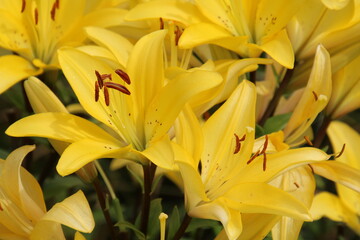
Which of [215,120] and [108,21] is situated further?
[108,21]

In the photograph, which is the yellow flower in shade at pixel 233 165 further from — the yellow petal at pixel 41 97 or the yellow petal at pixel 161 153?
the yellow petal at pixel 41 97

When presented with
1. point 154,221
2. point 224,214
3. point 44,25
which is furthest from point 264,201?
point 44,25

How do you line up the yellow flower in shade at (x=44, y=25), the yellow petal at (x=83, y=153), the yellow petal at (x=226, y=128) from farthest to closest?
the yellow flower in shade at (x=44, y=25)
the yellow petal at (x=226, y=128)
the yellow petal at (x=83, y=153)

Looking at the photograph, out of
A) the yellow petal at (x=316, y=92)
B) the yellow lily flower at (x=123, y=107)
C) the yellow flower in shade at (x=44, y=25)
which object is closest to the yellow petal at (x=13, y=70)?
the yellow flower in shade at (x=44, y=25)

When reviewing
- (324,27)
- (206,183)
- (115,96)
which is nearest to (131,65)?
(115,96)

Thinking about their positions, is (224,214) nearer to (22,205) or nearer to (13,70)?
(22,205)

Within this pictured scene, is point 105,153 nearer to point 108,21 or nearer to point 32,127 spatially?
point 32,127
